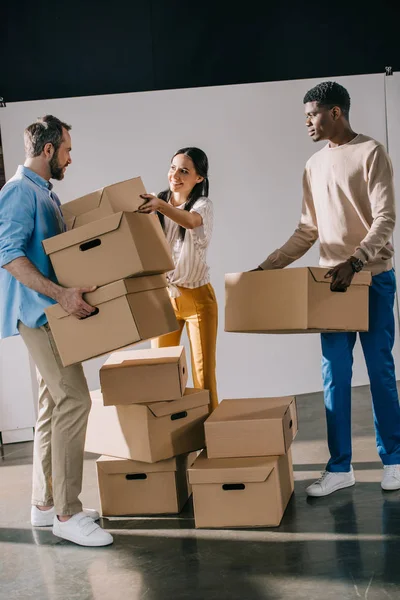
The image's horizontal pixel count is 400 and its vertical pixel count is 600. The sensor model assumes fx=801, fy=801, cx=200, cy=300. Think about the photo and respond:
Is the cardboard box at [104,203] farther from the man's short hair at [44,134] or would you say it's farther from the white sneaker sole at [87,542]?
the white sneaker sole at [87,542]

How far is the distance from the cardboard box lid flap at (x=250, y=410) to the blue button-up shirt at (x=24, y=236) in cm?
74

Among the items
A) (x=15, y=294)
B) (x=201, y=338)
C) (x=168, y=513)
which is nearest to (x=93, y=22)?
(x=201, y=338)

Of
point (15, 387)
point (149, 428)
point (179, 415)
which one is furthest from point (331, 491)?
point (15, 387)

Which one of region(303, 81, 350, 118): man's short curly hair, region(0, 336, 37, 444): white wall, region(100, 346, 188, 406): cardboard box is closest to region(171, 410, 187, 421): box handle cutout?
region(100, 346, 188, 406): cardboard box

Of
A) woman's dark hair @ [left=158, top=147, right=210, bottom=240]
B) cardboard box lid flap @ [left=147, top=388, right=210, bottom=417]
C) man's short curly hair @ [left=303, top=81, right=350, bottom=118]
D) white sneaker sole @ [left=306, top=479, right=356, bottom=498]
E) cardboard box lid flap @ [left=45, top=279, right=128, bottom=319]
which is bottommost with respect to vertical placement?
white sneaker sole @ [left=306, top=479, right=356, bottom=498]

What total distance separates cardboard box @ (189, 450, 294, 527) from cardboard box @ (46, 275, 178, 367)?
535 millimetres

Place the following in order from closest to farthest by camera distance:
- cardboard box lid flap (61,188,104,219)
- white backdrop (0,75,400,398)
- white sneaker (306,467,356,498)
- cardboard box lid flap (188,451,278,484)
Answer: cardboard box lid flap (188,451,278,484), cardboard box lid flap (61,188,104,219), white sneaker (306,467,356,498), white backdrop (0,75,400,398)

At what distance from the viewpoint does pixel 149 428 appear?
2871mm

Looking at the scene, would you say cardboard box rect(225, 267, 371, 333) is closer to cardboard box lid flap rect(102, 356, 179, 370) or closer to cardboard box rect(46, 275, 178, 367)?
cardboard box lid flap rect(102, 356, 179, 370)

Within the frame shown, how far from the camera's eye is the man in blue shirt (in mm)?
2623

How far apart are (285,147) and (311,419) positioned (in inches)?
70.6

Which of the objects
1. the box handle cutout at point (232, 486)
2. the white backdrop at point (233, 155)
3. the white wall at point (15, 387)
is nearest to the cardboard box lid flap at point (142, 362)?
the box handle cutout at point (232, 486)

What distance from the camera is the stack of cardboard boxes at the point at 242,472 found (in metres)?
2.72

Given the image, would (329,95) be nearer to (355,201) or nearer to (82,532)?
(355,201)
